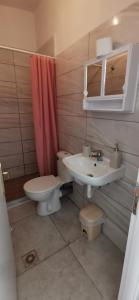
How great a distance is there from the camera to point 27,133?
8.54ft

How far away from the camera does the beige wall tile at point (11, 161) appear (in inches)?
99.4

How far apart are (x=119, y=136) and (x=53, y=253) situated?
1230mm

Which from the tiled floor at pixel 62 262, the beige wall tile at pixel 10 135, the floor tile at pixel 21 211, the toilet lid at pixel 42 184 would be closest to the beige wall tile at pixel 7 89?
the beige wall tile at pixel 10 135

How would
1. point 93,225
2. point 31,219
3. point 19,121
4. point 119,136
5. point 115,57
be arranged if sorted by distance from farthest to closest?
point 19,121 < point 31,219 < point 93,225 < point 119,136 < point 115,57

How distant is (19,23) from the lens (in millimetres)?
2311

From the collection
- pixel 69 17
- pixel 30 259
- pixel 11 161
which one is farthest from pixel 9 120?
pixel 30 259

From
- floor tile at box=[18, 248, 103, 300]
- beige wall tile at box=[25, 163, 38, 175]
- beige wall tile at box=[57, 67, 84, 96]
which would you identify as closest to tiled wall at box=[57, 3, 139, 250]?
beige wall tile at box=[57, 67, 84, 96]

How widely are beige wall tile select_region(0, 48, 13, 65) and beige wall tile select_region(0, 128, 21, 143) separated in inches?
37.8

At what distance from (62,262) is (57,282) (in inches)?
6.5

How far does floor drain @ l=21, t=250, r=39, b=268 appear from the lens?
1.35 m

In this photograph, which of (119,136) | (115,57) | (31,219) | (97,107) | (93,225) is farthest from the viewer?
(31,219)

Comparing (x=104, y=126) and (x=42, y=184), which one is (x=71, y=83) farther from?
(x=42, y=184)

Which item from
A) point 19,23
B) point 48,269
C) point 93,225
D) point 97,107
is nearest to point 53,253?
point 48,269

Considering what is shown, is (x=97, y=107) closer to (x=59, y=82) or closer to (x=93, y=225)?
(x=59, y=82)
